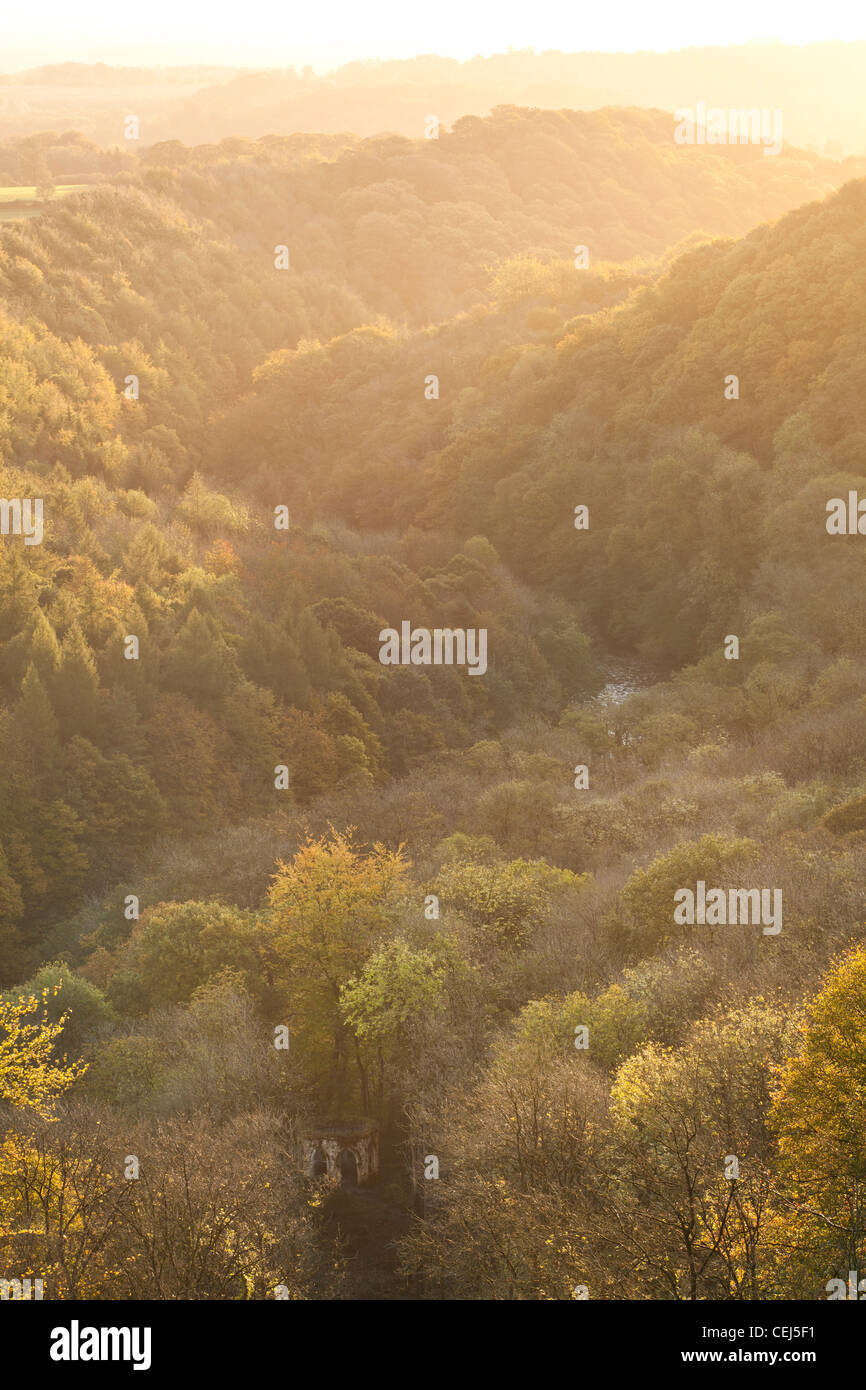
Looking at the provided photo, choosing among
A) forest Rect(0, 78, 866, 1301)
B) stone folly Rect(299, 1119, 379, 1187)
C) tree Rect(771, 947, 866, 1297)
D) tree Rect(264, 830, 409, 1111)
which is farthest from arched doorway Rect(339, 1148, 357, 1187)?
tree Rect(771, 947, 866, 1297)

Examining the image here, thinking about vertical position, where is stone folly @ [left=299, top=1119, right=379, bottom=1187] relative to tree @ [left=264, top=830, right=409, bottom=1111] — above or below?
below

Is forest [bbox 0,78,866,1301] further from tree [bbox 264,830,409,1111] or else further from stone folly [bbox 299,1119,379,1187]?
stone folly [bbox 299,1119,379,1187]

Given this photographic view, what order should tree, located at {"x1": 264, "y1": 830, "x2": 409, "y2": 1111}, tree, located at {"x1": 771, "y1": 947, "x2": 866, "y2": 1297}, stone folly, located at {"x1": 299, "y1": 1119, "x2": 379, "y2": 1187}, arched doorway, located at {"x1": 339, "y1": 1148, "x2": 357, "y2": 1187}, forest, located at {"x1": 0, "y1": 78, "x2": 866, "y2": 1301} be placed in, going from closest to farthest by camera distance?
tree, located at {"x1": 771, "y1": 947, "x2": 866, "y2": 1297} < forest, located at {"x1": 0, "y1": 78, "x2": 866, "y2": 1301} < stone folly, located at {"x1": 299, "y1": 1119, "x2": 379, "y2": 1187} < arched doorway, located at {"x1": 339, "y1": 1148, "x2": 357, "y2": 1187} < tree, located at {"x1": 264, "y1": 830, "x2": 409, "y2": 1111}

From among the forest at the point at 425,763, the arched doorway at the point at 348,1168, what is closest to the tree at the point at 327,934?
the forest at the point at 425,763

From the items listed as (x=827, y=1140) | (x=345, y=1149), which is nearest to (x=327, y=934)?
(x=345, y=1149)

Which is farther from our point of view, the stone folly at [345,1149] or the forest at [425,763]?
the stone folly at [345,1149]

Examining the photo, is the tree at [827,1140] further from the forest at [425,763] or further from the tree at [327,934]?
the tree at [327,934]
